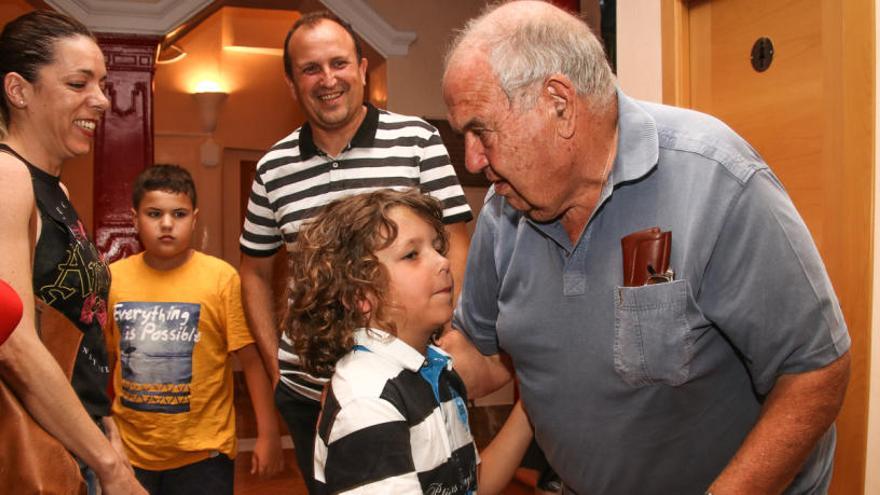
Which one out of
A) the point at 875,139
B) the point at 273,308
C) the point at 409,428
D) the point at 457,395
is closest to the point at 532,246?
the point at 457,395

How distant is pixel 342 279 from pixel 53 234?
601 millimetres

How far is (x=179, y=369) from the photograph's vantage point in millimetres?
2902

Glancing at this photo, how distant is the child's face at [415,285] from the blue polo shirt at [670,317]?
14cm

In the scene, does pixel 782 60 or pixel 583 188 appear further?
pixel 782 60

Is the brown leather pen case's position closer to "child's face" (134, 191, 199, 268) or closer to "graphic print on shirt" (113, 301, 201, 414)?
"graphic print on shirt" (113, 301, 201, 414)

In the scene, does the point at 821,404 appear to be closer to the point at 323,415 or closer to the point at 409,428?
the point at 409,428

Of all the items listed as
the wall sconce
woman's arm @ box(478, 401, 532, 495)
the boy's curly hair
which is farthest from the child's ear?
the wall sconce

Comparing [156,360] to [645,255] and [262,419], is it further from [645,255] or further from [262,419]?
[645,255]

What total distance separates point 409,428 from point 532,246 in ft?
1.47

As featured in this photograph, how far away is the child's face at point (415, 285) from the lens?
1704 mm

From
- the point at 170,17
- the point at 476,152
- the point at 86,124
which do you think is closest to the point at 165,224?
the point at 86,124

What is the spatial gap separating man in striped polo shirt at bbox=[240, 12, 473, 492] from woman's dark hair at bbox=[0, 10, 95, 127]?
0.73m

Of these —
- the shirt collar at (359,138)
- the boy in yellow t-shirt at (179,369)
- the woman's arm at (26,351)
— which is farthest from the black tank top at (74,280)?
the boy in yellow t-shirt at (179,369)

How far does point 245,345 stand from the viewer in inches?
117
